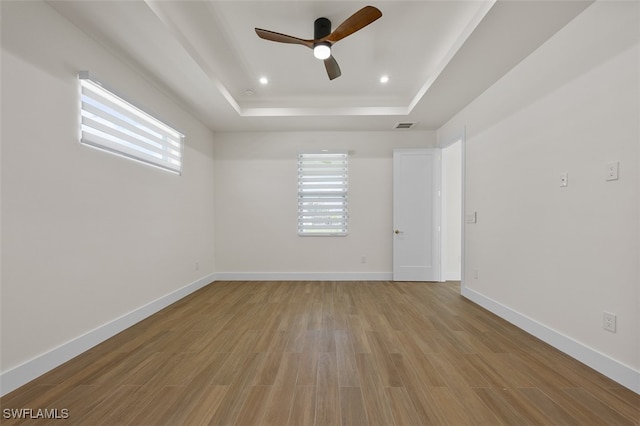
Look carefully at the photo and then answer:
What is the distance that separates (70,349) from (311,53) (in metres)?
3.52

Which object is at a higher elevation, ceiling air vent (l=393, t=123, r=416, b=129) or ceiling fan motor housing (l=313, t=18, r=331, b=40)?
ceiling fan motor housing (l=313, t=18, r=331, b=40)

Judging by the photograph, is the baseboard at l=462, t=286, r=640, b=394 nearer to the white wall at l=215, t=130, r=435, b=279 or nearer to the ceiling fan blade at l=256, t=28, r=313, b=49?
the white wall at l=215, t=130, r=435, b=279

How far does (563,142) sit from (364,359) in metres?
2.48

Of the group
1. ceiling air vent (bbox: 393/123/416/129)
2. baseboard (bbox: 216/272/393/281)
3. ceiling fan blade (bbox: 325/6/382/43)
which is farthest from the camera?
baseboard (bbox: 216/272/393/281)

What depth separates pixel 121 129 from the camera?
7.55 ft

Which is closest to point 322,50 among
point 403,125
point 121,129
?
point 121,129

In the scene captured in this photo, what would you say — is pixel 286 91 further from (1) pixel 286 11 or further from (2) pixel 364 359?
(2) pixel 364 359

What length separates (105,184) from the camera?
216 cm

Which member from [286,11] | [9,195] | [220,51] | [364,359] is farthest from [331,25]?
[364,359]

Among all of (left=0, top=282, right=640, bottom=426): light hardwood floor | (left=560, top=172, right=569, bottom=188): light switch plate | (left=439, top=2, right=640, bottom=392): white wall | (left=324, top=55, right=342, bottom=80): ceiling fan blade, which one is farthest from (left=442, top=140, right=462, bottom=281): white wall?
(left=324, top=55, right=342, bottom=80): ceiling fan blade

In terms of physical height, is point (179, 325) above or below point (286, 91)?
below

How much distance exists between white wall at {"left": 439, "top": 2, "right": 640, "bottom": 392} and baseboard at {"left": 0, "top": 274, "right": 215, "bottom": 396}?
4000 mm

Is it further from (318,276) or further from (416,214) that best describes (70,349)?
(416,214)

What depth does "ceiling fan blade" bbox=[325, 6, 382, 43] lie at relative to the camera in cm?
180
